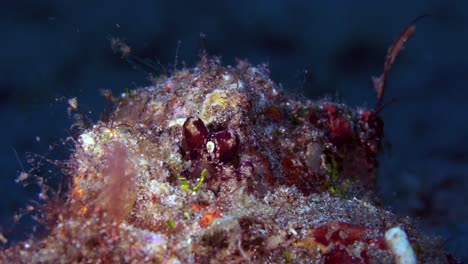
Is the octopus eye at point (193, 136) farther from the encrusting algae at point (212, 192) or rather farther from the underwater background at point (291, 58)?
the underwater background at point (291, 58)

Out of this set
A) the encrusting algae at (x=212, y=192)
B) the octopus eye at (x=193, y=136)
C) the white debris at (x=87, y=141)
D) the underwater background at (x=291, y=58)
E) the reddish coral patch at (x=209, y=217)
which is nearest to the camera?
the encrusting algae at (x=212, y=192)

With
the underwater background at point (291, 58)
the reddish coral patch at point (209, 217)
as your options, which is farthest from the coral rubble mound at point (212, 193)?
the underwater background at point (291, 58)

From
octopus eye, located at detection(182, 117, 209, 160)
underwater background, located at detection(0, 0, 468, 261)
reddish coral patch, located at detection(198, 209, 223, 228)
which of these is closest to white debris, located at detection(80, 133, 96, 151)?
octopus eye, located at detection(182, 117, 209, 160)

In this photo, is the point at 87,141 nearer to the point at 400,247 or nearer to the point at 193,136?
the point at 193,136

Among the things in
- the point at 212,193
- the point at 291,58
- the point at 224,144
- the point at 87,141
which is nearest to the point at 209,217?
the point at 212,193

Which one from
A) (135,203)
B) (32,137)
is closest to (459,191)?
(135,203)

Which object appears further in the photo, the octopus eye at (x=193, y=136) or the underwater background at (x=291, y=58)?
the underwater background at (x=291, y=58)
